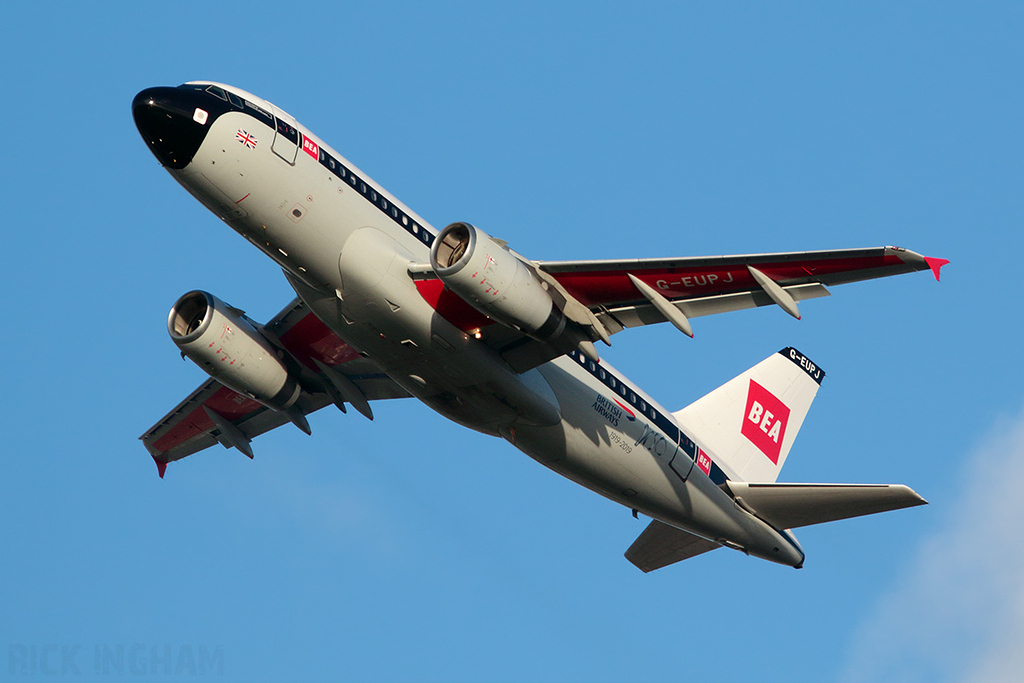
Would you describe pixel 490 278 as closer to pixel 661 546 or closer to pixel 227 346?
pixel 227 346

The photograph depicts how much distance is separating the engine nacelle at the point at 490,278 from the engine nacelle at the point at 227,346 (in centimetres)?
807

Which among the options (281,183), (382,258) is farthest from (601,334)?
(281,183)

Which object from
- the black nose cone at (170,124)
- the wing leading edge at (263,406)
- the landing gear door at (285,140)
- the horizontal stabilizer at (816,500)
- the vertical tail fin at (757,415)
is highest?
the vertical tail fin at (757,415)

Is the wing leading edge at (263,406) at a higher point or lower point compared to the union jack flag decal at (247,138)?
lower

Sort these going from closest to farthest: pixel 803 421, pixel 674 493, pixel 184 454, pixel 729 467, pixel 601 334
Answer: pixel 601 334
pixel 674 493
pixel 729 467
pixel 184 454
pixel 803 421

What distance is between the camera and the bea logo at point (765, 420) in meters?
36.1

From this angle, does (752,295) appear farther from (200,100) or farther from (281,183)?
(200,100)

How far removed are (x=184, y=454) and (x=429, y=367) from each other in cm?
1283

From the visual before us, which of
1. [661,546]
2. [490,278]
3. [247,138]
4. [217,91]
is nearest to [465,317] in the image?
[490,278]

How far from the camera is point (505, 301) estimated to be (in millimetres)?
24000

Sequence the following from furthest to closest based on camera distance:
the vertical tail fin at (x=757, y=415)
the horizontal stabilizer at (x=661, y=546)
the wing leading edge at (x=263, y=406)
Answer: the vertical tail fin at (x=757, y=415) < the horizontal stabilizer at (x=661, y=546) < the wing leading edge at (x=263, y=406)

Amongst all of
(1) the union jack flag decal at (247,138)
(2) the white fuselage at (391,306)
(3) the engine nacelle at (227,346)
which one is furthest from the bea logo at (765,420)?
(1) the union jack flag decal at (247,138)

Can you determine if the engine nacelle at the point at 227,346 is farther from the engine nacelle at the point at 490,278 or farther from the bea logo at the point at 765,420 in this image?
the bea logo at the point at 765,420

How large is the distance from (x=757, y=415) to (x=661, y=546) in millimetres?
5432
